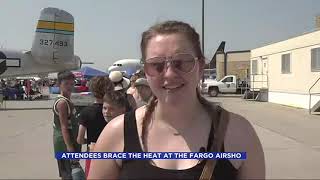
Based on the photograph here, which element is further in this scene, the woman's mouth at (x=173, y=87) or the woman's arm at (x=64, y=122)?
the woman's arm at (x=64, y=122)

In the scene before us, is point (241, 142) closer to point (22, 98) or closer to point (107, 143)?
point (107, 143)

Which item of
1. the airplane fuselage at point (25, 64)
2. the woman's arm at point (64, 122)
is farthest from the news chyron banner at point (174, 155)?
the airplane fuselage at point (25, 64)

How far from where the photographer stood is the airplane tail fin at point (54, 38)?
2881 cm

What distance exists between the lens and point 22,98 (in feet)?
135

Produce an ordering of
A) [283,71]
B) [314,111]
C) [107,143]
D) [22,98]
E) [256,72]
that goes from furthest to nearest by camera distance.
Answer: [22,98] → [256,72] → [283,71] → [314,111] → [107,143]

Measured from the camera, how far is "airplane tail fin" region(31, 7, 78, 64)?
94.5 ft

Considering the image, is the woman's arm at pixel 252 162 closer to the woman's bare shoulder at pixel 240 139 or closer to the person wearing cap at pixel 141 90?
the woman's bare shoulder at pixel 240 139

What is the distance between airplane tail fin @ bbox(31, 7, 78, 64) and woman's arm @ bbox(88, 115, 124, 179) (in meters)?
27.2

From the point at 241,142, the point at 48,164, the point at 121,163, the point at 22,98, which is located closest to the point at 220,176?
the point at 241,142

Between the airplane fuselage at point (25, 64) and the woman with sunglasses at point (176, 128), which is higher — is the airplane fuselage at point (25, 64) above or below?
above

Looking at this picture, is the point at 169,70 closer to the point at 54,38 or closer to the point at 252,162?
the point at 252,162

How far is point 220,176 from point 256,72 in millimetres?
34301

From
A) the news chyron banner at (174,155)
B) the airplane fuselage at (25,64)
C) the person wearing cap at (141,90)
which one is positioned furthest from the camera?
the airplane fuselage at (25,64)

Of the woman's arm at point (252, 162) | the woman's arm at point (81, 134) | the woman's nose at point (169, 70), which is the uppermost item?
the woman's nose at point (169, 70)
